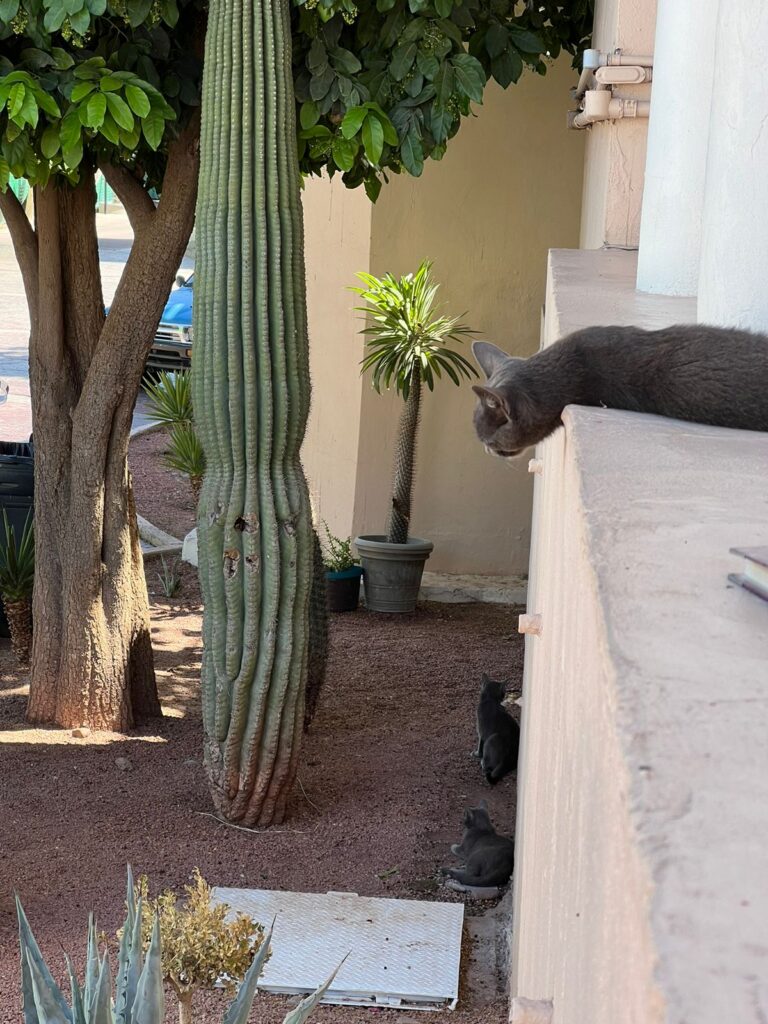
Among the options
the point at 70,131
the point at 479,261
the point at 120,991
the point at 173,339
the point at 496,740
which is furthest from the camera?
the point at 173,339

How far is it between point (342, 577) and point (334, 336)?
1.77 meters

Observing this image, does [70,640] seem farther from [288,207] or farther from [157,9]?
[157,9]

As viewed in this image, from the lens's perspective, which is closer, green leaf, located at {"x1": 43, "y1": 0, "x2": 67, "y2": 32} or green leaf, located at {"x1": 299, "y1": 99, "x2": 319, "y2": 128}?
green leaf, located at {"x1": 43, "y1": 0, "x2": 67, "y2": 32}

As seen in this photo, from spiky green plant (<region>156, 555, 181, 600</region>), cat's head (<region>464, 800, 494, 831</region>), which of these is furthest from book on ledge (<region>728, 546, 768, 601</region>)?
spiky green plant (<region>156, 555, 181, 600</region>)

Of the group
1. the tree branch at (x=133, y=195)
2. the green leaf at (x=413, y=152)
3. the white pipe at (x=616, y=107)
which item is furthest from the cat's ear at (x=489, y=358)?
the tree branch at (x=133, y=195)

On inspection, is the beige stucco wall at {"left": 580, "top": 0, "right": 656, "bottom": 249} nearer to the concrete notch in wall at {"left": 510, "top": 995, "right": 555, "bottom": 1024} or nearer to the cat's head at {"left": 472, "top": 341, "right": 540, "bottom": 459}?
the cat's head at {"left": 472, "top": 341, "right": 540, "bottom": 459}

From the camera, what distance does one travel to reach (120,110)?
4.27m

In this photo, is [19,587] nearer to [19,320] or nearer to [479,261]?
[479,261]

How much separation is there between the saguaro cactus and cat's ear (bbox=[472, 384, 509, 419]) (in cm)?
223

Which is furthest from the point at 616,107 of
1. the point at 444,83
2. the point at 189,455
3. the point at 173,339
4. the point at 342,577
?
the point at 173,339

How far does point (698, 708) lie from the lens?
0.66m

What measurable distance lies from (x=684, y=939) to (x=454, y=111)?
4.78 m

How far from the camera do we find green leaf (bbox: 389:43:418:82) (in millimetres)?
4828

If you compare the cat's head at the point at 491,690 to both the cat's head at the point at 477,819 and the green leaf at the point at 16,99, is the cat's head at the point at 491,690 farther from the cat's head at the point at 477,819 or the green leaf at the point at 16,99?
the green leaf at the point at 16,99
